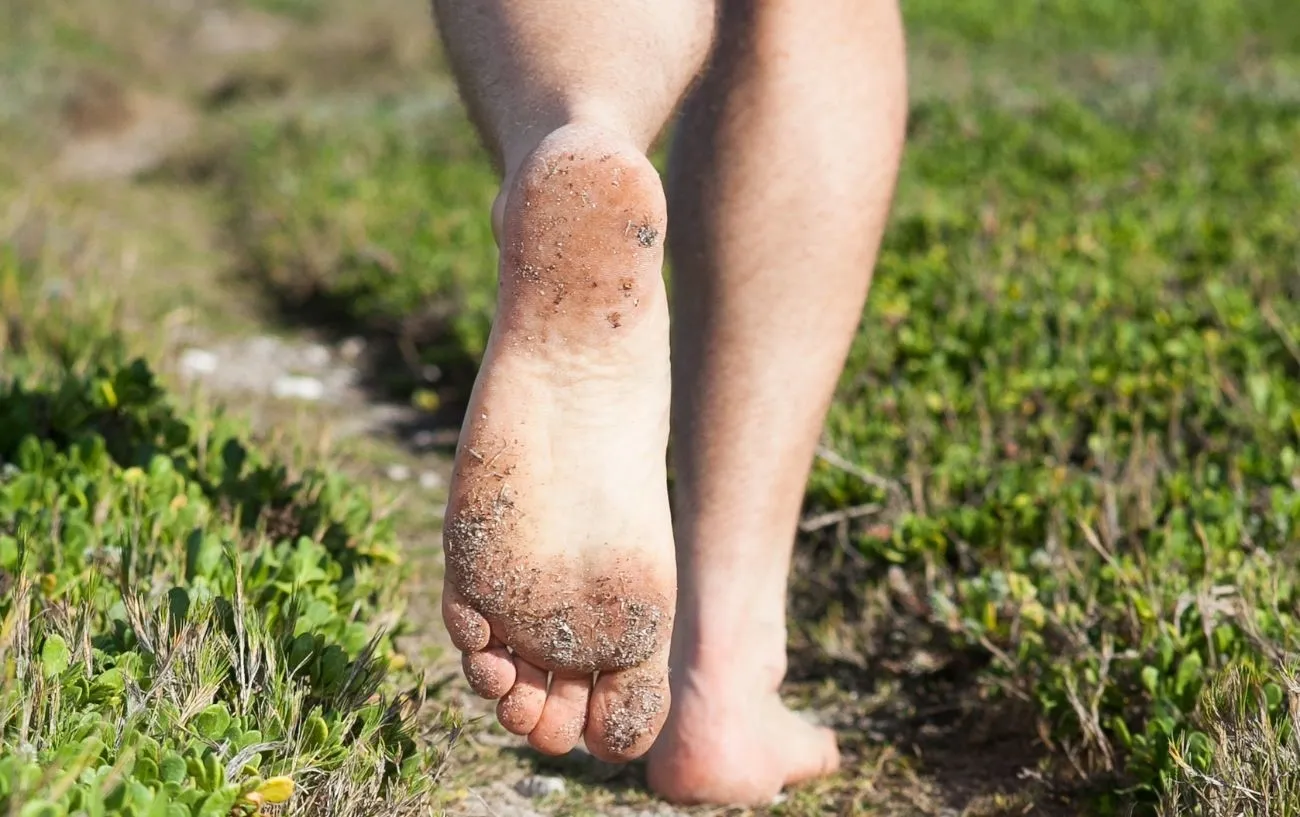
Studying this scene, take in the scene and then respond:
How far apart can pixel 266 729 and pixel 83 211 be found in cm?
494

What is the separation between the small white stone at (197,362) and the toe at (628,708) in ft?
8.47

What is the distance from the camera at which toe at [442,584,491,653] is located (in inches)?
59.2

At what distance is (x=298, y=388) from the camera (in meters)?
3.87

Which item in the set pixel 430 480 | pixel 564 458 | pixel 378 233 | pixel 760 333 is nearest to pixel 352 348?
pixel 378 233

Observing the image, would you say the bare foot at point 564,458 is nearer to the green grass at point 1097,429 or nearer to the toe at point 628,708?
the toe at point 628,708

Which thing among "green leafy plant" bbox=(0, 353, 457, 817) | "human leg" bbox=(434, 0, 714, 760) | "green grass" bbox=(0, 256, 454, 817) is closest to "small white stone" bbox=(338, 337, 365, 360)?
"green grass" bbox=(0, 256, 454, 817)

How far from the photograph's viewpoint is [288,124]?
7.09 meters

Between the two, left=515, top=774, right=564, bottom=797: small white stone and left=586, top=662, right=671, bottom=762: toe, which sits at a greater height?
left=586, top=662, right=671, bottom=762: toe

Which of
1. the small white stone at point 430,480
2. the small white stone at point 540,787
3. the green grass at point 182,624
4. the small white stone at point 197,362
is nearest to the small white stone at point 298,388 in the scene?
the small white stone at point 197,362

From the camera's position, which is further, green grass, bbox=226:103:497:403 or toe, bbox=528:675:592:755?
green grass, bbox=226:103:497:403

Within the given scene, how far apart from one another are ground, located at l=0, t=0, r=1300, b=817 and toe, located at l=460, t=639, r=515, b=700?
30cm

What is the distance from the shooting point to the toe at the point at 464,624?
1.50 metres

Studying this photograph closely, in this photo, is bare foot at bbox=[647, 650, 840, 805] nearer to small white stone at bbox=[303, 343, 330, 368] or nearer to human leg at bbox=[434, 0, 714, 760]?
human leg at bbox=[434, 0, 714, 760]

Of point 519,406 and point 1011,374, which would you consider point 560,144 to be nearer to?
point 519,406
